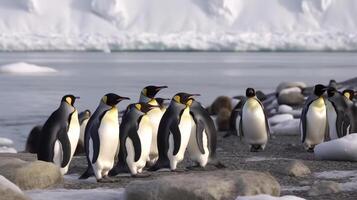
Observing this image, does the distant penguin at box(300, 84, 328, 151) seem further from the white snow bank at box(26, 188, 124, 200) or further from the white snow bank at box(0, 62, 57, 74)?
the white snow bank at box(0, 62, 57, 74)

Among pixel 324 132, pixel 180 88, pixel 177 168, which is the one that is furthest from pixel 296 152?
pixel 180 88

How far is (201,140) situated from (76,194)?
1939 millimetres

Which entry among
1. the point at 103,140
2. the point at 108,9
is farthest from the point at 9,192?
the point at 108,9

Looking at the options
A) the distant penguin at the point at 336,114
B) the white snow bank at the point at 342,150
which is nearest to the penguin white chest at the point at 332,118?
the distant penguin at the point at 336,114

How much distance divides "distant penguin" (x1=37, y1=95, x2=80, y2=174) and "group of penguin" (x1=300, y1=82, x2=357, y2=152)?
2947 mm

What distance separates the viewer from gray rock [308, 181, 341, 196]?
196 inches

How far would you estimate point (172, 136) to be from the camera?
6.38 meters

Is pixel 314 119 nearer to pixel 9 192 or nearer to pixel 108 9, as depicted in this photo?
pixel 9 192

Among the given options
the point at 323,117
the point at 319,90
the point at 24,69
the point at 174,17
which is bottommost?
the point at 24,69

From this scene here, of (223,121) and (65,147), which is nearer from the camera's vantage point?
(65,147)

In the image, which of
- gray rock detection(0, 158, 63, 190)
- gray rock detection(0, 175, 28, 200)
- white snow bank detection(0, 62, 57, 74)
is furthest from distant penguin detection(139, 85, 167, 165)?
white snow bank detection(0, 62, 57, 74)

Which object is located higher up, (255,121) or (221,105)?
(255,121)

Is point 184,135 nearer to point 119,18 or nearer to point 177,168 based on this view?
point 177,168

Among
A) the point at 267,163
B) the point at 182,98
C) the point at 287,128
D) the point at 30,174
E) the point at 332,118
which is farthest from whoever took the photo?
the point at 287,128
